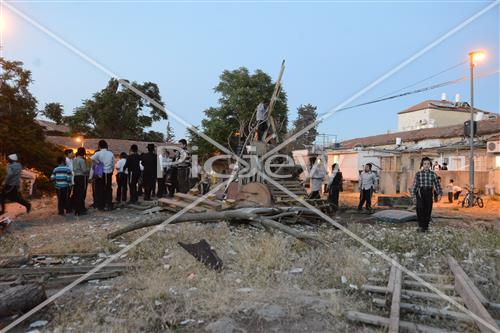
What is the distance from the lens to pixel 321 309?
12.6 feet

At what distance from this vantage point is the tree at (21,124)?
1441 centimetres

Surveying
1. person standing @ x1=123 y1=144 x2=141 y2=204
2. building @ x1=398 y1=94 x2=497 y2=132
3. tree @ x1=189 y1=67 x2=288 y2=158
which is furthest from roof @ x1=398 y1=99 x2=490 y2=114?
person standing @ x1=123 y1=144 x2=141 y2=204


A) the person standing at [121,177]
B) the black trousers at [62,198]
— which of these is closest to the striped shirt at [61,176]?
the black trousers at [62,198]

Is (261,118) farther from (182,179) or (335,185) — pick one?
(182,179)

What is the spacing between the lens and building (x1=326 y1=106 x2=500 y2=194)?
63.5 feet

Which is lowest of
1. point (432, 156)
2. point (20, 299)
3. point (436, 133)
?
point (20, 299)

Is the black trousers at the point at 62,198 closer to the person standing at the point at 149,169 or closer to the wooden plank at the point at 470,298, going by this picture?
the person standing at the point at 149,169

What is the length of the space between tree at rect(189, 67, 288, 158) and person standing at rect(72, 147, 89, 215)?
21.4 meters

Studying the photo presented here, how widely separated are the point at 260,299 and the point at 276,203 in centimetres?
535

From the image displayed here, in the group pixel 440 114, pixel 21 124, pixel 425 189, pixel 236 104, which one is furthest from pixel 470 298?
pixel 440 114

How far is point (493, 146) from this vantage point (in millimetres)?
19203

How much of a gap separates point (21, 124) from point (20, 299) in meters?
13.2

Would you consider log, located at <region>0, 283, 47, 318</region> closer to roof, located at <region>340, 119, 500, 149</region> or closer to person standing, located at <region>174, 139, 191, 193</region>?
person standing, located at <region>174, 139, 191, 193</region>

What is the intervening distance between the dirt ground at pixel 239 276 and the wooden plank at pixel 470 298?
0.18 metres
